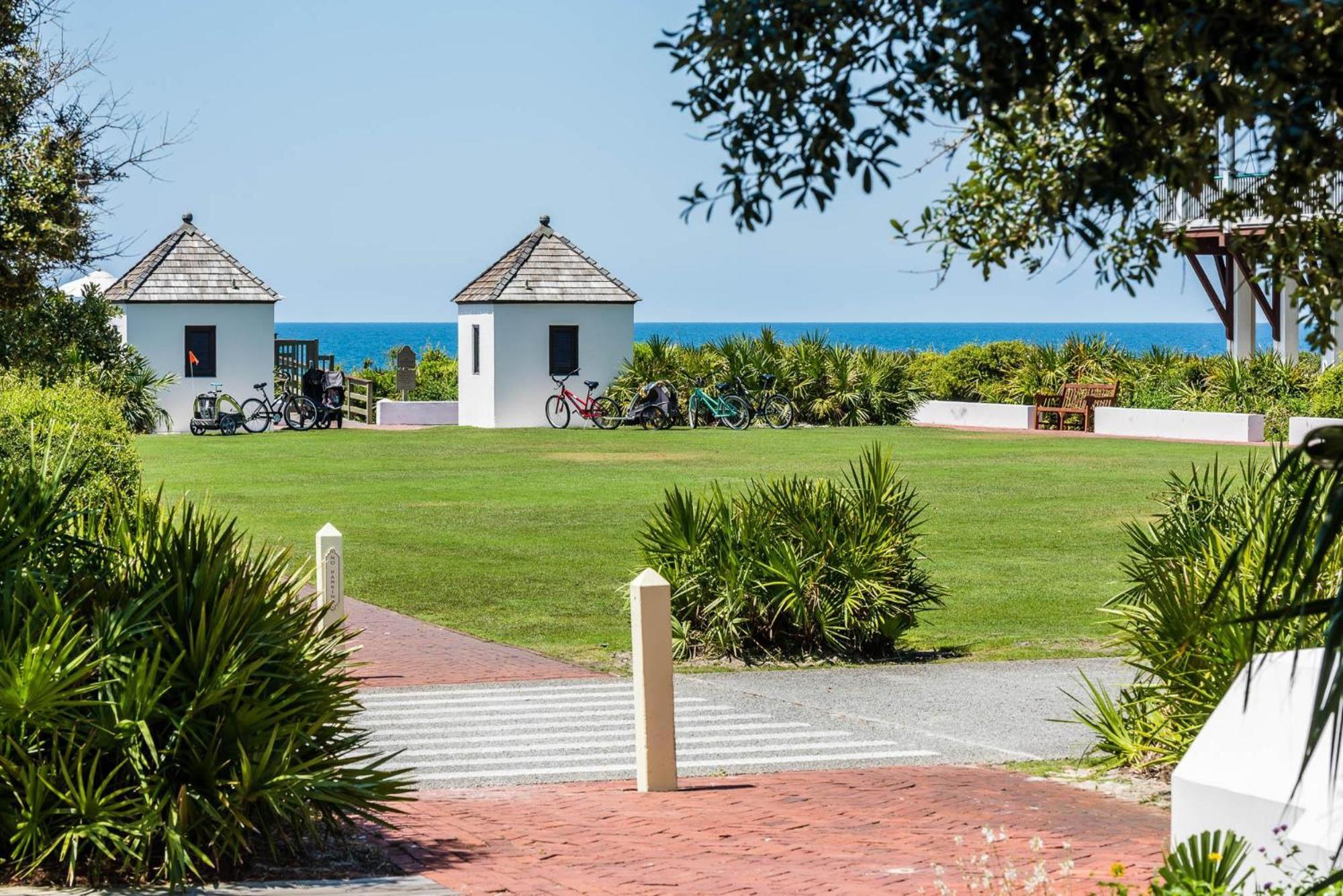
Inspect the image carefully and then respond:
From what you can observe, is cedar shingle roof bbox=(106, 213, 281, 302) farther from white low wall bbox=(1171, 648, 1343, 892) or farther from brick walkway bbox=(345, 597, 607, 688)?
white low wall bbox=(1171, 648, 1343, 892)

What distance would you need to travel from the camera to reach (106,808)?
6023 millimetres

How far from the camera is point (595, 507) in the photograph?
2278cm

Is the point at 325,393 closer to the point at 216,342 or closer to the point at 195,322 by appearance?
the point at 216,342

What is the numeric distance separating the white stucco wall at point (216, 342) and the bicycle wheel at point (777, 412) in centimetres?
1187

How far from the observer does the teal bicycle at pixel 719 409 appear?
4025cm

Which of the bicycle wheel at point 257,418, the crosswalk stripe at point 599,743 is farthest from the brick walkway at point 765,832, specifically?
the bicycle wheel at point 257,418

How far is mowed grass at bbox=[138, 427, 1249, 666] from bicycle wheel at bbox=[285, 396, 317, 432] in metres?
1.18

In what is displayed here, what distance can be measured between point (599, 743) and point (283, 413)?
104 feet

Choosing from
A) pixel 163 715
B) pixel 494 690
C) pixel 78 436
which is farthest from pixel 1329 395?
pixel 163 715

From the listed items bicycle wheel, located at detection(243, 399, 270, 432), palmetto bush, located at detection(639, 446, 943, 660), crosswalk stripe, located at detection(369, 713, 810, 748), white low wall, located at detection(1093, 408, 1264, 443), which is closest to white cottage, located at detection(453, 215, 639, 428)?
bicycle wheel, located at detection(243, 399, 270, 432)

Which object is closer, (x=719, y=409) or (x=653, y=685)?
(x=653, y=685)

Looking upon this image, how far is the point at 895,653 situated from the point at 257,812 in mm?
7182

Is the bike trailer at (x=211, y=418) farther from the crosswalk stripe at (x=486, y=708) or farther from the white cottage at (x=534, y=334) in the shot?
the crosswalk stripe at (x=486, y=708)

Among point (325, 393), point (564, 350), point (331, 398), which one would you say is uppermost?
point (564, 350)
